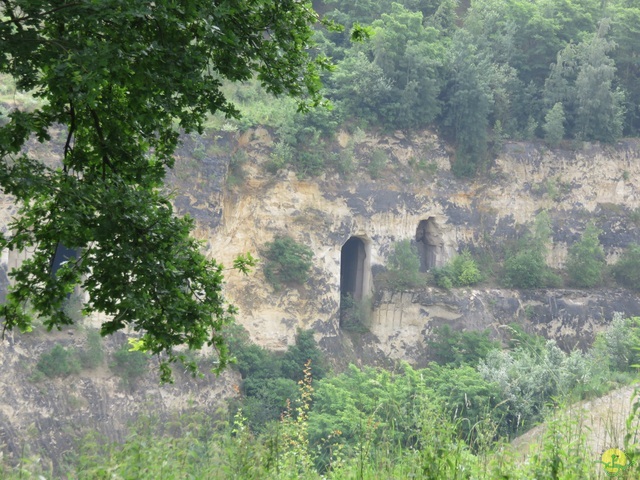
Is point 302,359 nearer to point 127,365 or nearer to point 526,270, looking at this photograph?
point 127,365

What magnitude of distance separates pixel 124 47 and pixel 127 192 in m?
1.00

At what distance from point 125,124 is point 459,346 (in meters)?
20.8

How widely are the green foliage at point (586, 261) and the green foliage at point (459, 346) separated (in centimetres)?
498

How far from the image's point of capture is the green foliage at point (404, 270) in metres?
27.4

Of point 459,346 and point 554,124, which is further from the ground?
point 554,124

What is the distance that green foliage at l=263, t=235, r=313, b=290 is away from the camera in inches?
1011

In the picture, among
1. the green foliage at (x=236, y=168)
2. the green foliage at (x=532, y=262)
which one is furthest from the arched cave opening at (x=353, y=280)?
the green foliage at (x=236, y=168)

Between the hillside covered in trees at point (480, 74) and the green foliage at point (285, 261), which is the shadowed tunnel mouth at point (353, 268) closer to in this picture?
the green foliage at point (285, 261)

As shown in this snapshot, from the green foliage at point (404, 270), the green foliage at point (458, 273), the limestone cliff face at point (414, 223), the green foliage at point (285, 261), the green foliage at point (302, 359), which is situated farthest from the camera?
the green foliage at point (458, 273)

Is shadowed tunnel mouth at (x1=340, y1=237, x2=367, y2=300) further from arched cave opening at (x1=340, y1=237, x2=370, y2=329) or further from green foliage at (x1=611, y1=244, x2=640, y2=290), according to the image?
green foliage at (x1=611, y1=244, x2=640, y2=290)

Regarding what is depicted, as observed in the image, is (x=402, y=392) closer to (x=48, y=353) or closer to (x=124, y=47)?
(x=48, y=353)

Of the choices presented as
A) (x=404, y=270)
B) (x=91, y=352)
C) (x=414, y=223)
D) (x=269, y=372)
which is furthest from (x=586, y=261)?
(x=91, y=352)

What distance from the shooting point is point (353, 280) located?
97.0 feet

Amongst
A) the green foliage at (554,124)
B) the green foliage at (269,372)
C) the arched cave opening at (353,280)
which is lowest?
the green foliage at (269,372)
